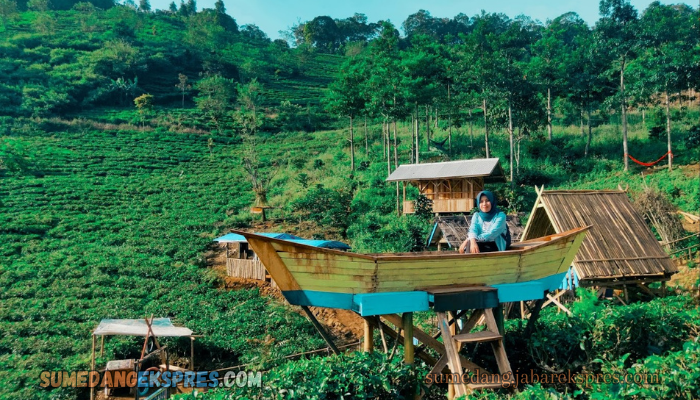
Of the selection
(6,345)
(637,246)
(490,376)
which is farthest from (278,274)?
(6,345)

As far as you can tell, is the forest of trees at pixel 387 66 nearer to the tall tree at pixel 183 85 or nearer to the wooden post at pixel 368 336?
the tall tree at pixel 183 85

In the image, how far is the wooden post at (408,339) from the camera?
629 centimetres

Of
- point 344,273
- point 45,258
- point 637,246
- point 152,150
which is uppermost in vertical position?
point 152,150

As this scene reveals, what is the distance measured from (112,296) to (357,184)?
56.6ft

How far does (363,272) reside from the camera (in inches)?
245

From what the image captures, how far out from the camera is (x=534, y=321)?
23.7 ft

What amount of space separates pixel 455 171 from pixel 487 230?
60.0 feet

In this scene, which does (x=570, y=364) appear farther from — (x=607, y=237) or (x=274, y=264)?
(x=607, y=237)

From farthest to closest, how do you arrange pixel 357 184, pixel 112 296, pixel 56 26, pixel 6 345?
pixel 56 26, pixel 357 184, pixel 112 296, pixel 6 345

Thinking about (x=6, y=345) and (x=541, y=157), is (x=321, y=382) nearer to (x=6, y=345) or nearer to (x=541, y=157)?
(x=6, y=345)

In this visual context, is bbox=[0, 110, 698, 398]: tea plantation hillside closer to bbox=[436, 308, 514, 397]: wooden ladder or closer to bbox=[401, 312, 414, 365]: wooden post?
bbox=[401, 312, 414, 365]: wooden post

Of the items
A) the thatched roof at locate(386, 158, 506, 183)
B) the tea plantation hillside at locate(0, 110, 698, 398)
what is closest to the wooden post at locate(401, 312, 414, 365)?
the tea plantation hillside at locate(0, 110, 698, 398)

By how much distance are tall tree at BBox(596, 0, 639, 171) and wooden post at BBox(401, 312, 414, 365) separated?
27.3 m

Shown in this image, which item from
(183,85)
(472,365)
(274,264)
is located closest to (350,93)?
(274,264)
